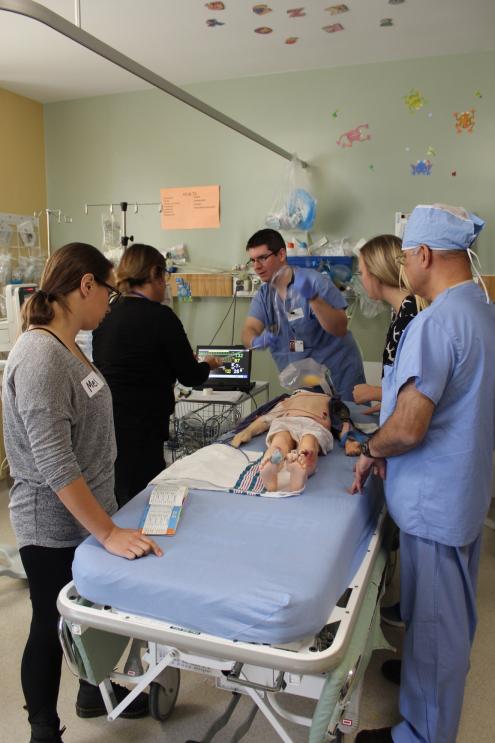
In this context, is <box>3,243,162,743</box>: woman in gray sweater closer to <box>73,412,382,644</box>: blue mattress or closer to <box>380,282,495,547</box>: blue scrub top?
<box>73,412,382,644</box>: blue mattress

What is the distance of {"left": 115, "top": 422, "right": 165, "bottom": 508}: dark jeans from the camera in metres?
2.05

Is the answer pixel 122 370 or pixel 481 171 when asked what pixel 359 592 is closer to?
pixel 122 370

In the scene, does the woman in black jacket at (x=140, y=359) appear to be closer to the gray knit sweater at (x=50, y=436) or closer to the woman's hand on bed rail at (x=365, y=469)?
the gray knit sweater at (x=50, y=436)

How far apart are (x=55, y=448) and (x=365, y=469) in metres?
0.87

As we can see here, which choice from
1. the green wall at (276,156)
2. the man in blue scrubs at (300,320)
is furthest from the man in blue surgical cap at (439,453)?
the green wall at (276,156)

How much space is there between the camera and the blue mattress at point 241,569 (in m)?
1.11

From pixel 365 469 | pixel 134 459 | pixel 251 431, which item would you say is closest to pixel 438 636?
pixel 365 469

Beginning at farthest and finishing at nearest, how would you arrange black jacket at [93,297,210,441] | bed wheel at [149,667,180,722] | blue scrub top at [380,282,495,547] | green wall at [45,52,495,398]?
green wall at [45,52,495,398], black jacket at [93,297,210,441], bed wheel at [149,667,180,722], blue scrub top at [380,282,495,547]

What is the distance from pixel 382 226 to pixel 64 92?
Result: 2574 mm

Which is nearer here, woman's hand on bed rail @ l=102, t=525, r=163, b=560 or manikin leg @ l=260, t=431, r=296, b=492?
woman's hand on bed rail @ l=102, t=525, r=163, b=560

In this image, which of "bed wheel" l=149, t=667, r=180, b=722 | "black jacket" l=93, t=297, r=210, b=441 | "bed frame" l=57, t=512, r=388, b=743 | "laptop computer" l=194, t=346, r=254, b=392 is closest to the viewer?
"bed frame" l=57, t=512, r=388, b=743

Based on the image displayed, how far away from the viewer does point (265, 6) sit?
278 cm

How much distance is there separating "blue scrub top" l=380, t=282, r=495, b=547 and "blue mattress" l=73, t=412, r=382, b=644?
0.63 ft

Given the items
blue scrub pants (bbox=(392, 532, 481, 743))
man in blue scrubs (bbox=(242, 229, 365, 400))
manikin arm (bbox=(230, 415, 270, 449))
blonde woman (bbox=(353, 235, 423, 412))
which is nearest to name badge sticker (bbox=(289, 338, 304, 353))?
man in blue scrubs (bbox=(242, 229, 365, 400))
